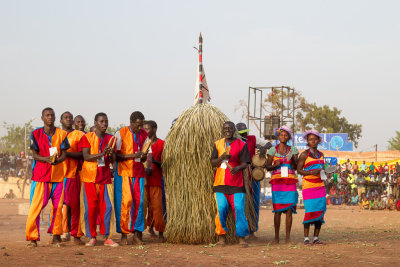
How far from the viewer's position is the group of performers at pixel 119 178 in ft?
27.4

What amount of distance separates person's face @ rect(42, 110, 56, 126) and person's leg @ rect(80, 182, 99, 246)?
3.30ft

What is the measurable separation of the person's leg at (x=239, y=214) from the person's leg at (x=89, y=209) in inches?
77.6

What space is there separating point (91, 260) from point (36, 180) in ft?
6.22

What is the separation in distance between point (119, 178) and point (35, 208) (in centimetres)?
127

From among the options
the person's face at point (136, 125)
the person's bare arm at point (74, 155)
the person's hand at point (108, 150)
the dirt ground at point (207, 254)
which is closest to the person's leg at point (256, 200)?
the dirt ground at point (207, 254)

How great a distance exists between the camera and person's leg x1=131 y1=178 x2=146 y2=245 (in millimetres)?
8711

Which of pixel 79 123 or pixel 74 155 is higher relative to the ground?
pixel 79 123

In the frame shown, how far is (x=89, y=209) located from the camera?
8523mm

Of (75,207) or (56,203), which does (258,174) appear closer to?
(75,207)

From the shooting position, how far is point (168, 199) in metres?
9.11

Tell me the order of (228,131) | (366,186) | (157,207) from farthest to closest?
(366,186), (157,207), (228,131)

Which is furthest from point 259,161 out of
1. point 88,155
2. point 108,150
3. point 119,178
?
point 88,155

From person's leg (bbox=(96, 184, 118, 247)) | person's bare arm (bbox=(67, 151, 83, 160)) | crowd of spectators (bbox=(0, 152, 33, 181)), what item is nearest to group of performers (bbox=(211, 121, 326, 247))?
person's leg (bbox=(96, 184, 118, 247))

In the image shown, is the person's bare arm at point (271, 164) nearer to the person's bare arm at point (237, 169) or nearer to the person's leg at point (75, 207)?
the person's bare arm at point (237, 169)
